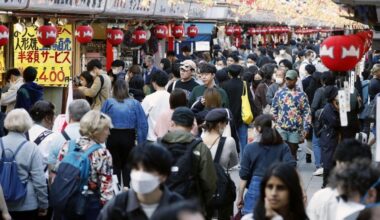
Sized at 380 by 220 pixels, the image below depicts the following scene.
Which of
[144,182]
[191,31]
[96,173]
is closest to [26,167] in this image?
[96,173]

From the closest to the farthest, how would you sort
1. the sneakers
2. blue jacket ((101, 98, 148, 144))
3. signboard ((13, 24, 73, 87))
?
blue jacket ((101, 98, 148, 144))
the sneakers
signboard ((13, 24, 73, 87))

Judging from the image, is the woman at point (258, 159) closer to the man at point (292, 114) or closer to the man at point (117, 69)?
the man at point (292, 114)

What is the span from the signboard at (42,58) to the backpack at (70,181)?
1102 centimetres

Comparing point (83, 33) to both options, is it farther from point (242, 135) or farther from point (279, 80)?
point (242, 135)

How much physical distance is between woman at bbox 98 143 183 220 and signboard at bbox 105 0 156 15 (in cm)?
1398

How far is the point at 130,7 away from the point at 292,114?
27.1 feet

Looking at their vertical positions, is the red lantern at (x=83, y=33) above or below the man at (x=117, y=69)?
above

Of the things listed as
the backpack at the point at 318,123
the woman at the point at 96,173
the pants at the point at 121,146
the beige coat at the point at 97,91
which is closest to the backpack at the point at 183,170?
the woman at the point at 96,173

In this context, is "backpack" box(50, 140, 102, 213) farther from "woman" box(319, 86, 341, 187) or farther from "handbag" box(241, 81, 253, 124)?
"handbag" box(241, 81, 253, 124)

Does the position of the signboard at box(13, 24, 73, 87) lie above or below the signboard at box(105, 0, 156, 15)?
below

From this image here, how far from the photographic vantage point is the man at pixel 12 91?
48.8ft

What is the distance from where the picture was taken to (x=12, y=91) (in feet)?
49.0

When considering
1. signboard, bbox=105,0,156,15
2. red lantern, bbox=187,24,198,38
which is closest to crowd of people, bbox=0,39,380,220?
signboard, bbox=105,0,156,15

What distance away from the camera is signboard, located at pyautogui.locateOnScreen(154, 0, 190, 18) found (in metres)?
23.6
